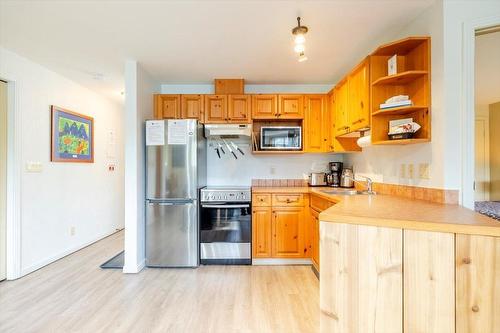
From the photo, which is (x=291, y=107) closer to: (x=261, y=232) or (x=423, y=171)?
(x=261, y=232)

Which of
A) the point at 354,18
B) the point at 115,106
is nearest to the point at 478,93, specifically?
the point at 354,18

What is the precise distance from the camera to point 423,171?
6.59 feet

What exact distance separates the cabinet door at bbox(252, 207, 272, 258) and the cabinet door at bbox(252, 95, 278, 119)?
126 centimetres

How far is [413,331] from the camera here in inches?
46.1

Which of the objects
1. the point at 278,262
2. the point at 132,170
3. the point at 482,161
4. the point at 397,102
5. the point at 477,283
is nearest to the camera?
the point at 477,283

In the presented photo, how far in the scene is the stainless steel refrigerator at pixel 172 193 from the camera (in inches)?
118

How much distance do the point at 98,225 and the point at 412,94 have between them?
465 centimetres

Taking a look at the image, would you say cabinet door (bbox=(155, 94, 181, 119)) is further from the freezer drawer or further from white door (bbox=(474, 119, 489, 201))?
→ white door (bbox=(474, 119, 489, 201))

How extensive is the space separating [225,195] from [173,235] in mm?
790

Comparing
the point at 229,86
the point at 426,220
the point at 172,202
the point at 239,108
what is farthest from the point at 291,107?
the point at 426,220

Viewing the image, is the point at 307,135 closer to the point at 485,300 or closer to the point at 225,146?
the point at 225,146

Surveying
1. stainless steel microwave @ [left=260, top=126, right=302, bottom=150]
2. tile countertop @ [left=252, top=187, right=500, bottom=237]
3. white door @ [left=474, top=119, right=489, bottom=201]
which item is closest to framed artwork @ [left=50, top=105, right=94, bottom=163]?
stainless steel microwave @ [left=260, top=126, right=302, bottom=150]

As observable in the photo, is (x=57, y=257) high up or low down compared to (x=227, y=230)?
down

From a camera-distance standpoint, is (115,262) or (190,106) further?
(190,106)
